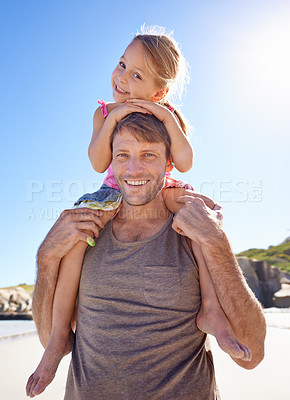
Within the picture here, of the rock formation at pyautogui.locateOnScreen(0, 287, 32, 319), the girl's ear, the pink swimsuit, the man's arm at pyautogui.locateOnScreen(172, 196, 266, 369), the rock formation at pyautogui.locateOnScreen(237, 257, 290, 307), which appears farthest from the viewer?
Answer: the rock formation at pyautogui.locateOnScreen(0, 287, 32, 319)

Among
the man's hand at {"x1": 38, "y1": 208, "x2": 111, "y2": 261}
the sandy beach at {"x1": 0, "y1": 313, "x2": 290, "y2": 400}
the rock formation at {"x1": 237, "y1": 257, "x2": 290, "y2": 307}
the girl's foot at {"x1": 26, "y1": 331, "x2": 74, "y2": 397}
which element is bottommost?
the rock formation at {"x1": 237, "y1": 257, "x2": 290, "y2": 307}

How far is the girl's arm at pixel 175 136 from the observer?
8.52 feet

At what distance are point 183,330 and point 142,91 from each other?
189 centimetres

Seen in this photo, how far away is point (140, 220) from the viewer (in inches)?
101

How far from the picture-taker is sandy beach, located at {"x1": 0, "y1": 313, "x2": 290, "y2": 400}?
4.28 m

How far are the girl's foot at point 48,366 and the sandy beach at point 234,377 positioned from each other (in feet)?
8.07

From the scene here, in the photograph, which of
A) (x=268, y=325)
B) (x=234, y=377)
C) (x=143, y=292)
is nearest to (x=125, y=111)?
(x=143, y=292)

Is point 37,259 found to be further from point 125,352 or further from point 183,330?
point 183,330

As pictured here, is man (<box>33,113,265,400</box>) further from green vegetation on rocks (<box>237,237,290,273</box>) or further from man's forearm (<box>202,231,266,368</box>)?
green vegetation on rocks (<box>237,237,290,273</box>)

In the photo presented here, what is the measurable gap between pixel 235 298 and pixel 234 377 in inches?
134

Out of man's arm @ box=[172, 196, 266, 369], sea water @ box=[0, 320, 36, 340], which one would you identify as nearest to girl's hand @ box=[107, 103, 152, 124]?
man's arm @ box=[172, 196, 266, 369]

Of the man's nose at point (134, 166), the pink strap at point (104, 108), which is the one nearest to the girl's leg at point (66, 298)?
the man's nose at point (134, 166)

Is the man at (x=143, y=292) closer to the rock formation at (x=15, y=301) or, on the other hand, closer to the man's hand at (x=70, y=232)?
the man's hand at (x=70, y=232)

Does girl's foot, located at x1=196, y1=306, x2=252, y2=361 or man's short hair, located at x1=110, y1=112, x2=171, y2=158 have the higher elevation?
man's short hair, located at x1=110, y1=112, x2=171, y2=158
